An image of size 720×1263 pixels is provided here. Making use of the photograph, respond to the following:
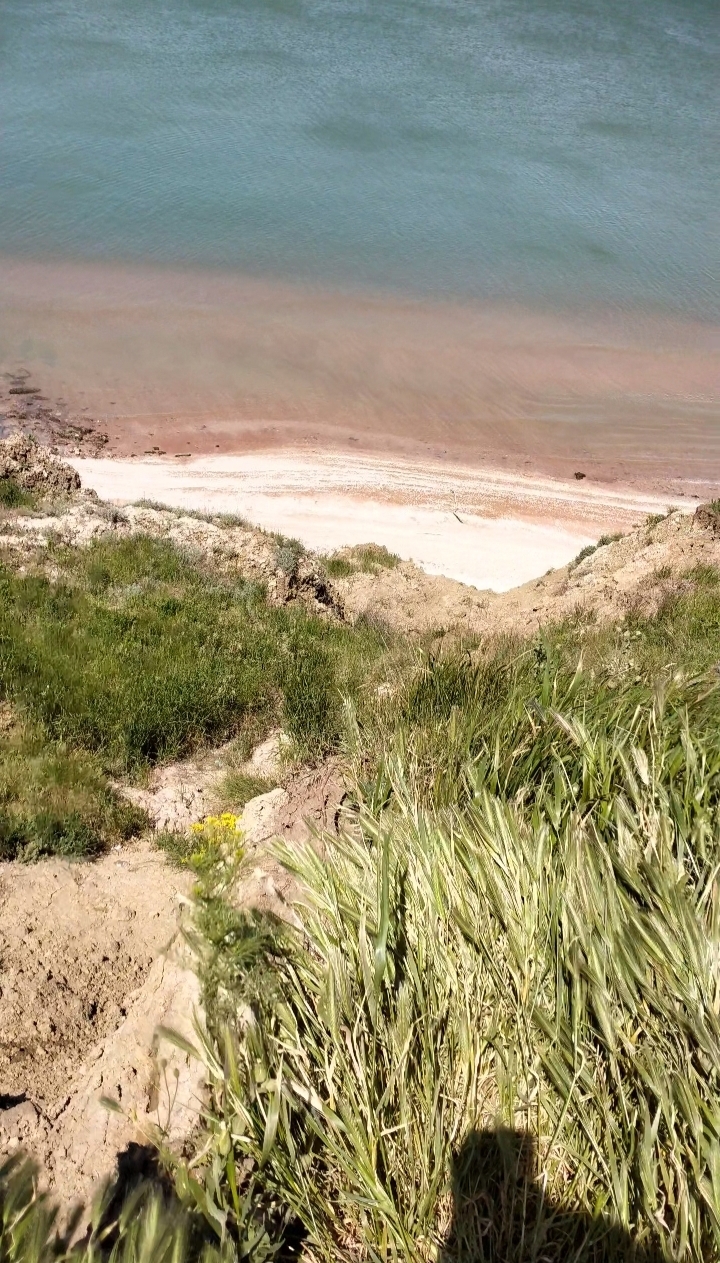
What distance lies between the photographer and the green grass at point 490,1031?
2883 mm

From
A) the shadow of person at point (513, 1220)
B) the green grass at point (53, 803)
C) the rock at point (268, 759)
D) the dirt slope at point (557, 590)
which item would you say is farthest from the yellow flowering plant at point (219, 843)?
the dirt slope at point (557, 590)

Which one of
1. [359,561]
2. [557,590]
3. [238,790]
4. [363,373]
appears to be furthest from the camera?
[363,373]

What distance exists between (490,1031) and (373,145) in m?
38.5

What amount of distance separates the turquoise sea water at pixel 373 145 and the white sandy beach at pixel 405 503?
9.88 m

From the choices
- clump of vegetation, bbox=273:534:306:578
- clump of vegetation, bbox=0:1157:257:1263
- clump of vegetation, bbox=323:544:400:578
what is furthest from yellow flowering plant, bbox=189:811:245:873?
clump of vegetation, bbox=323:544:400:578

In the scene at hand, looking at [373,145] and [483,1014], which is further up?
[373,145]

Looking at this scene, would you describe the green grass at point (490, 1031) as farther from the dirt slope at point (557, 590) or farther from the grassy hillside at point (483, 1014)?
the dirt slope at point (557, 590)

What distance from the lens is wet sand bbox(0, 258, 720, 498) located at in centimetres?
2164

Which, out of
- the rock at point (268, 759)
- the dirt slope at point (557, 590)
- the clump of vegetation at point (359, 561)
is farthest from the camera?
the clump of vegetation at point (359, 561)

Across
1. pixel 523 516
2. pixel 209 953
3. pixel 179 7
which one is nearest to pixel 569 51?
pixel 179 7

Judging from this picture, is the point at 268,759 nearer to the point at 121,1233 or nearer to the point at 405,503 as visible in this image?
the point at 121,1233

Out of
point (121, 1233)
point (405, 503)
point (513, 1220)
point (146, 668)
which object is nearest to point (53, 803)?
point (146, 668)

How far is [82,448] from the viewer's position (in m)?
20.0

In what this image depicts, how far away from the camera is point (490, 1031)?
3.22m
